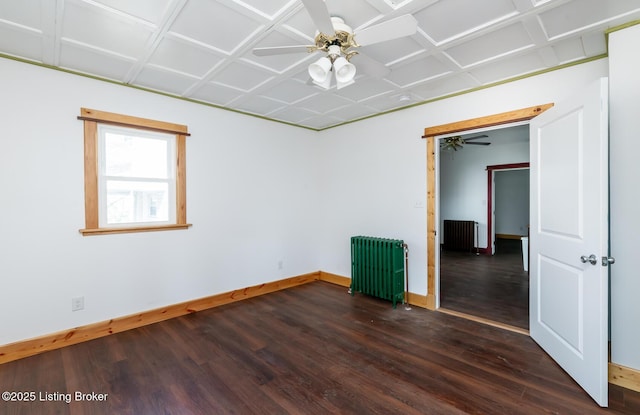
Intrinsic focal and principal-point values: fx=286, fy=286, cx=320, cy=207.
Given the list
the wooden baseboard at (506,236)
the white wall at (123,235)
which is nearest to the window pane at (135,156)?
the white wall at (123,235)

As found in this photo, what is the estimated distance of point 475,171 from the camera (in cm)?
760

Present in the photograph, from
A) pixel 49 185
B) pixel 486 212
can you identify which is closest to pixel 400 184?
pixel 49 185

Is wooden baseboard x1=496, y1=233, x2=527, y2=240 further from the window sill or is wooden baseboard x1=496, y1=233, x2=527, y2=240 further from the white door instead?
the window sill

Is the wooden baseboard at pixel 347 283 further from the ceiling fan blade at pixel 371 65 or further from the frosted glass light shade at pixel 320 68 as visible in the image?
the frosted glass light shade at pixel 320 68

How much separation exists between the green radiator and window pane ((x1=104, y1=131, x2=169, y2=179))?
280 cm

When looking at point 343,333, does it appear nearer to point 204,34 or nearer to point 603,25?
point 204,34

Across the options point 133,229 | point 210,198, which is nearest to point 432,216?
point 210,198

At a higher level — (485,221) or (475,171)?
(475,171)

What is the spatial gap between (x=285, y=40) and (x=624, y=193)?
2.86 m

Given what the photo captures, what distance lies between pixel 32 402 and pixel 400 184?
410 cm

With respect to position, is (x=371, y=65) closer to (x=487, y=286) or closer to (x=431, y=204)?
(x=431, y=204)

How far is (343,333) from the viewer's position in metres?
3.04

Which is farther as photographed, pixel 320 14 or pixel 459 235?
pixel 459 235

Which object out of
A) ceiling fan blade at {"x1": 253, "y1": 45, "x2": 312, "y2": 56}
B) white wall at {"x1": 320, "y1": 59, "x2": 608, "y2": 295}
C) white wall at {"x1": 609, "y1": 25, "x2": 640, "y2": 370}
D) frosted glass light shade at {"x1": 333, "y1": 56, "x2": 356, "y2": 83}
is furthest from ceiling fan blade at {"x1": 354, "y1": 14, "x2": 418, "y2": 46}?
white wall at {"x1": 320, "y1": 59, "x2": 608, "y2": 295}
